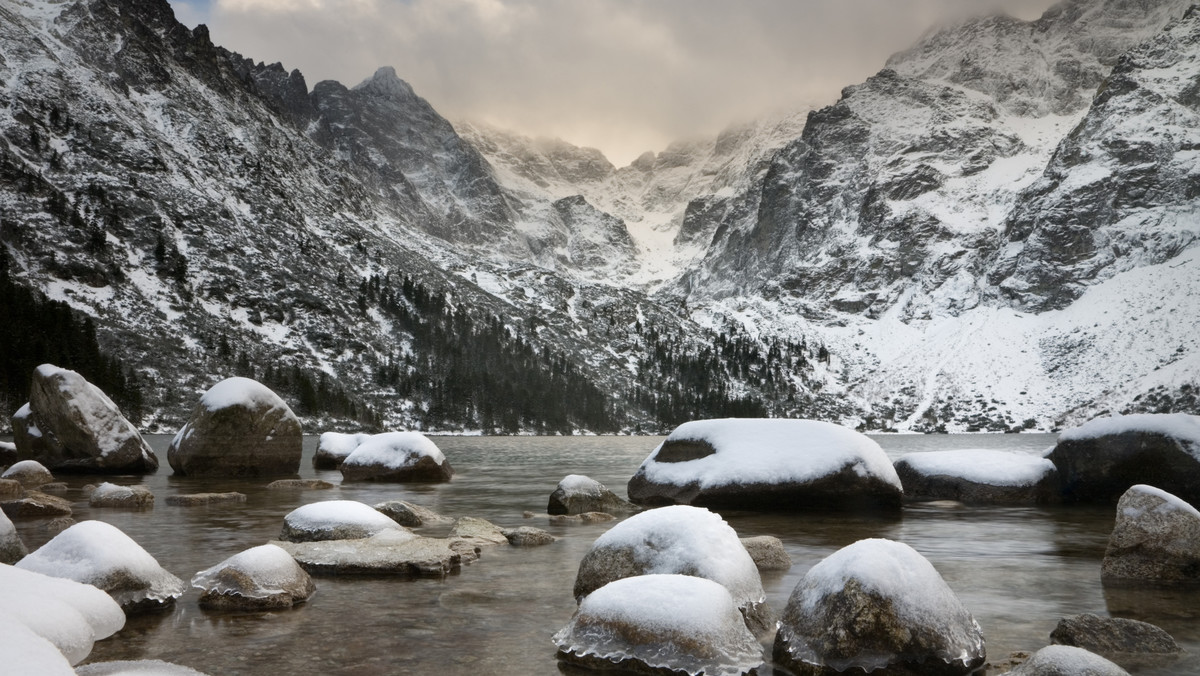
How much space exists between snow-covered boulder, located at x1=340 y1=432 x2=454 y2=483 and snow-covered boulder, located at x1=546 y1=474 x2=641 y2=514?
10.2 m

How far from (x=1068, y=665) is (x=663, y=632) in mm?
2862

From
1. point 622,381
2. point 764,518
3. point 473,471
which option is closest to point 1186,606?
point 764,518

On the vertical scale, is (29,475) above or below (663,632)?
above

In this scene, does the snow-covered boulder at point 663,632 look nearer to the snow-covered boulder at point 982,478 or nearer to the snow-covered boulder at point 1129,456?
the snow-covered boulder at point 1129,456

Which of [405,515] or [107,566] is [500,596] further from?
[405,515]

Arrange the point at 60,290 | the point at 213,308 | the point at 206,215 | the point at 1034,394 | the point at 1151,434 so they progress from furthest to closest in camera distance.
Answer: the point at 1034,394
the point at 206,215
the point at 213,308
the point at 60,290
the point at 1151,434

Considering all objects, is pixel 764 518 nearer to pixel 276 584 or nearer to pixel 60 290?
pixel 276 584

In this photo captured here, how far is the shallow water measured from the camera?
6664mm

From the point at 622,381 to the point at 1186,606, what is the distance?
171230 millimetres

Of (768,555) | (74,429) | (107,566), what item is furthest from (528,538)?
(74,429)

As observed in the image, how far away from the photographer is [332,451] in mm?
36531

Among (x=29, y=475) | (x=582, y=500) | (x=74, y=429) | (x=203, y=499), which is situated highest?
(x=74, y=429)

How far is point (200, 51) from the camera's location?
196625mm

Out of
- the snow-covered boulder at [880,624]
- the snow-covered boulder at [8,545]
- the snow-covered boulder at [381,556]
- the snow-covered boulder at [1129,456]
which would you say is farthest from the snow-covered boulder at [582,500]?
the snow-covered boulder at [1129,456]
